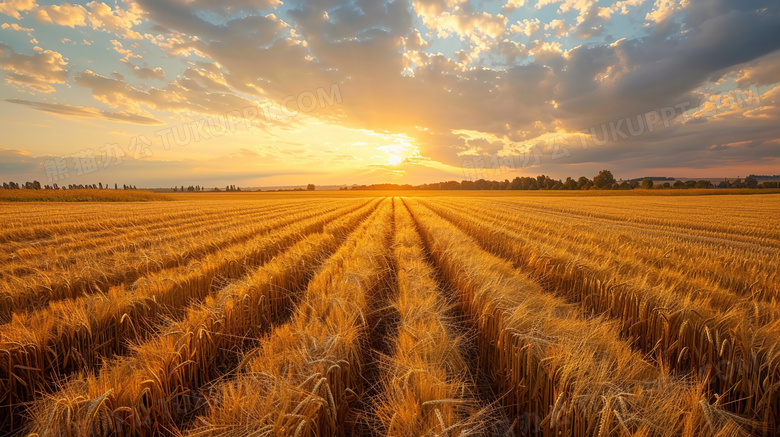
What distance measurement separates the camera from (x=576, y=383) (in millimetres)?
1801

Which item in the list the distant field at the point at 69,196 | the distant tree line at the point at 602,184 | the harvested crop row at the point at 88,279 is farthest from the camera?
the distant tree line at the point at 602,184

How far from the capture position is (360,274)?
4.45m

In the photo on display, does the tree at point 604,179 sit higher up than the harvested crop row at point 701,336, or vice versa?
the tree at point 604,179

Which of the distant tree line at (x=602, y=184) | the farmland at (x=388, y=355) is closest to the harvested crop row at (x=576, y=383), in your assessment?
the farmland at (x=388, y=355)

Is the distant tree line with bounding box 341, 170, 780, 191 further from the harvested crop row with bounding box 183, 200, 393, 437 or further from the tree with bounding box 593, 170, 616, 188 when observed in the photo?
the harvested crop row with bounding box 183, 200, 393, 437

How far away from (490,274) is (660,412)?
2692 mm

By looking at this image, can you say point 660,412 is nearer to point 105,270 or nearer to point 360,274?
point 360,274

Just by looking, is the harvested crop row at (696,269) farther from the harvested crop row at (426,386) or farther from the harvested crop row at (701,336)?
the harvested crop row at (426,386)

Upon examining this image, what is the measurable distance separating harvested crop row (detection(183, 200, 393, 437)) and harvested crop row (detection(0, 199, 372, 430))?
1.59 meters

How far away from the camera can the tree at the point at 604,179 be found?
93125 millimetres

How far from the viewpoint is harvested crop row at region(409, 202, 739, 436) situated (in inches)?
62.2

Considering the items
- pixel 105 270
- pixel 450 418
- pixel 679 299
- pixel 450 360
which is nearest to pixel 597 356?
pixel 450 360

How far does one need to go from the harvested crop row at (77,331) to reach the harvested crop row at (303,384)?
159 cm

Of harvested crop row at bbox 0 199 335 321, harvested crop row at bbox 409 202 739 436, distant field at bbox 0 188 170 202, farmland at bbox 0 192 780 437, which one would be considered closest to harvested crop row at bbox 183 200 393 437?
farmland at bbox 0 192 780 437
